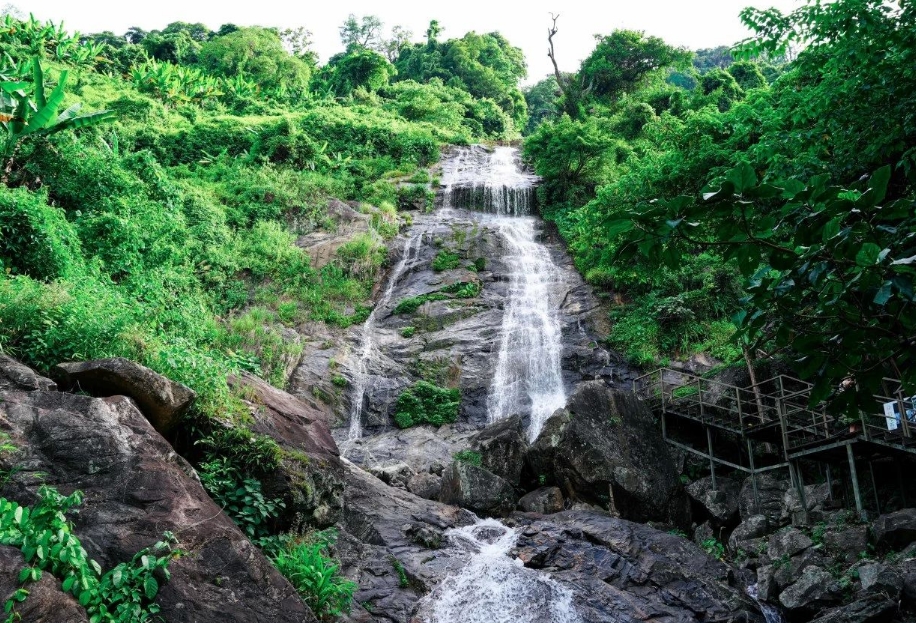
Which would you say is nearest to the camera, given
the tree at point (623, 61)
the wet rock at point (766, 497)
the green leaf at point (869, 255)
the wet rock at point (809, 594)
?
the green leaf at point (869, 255)

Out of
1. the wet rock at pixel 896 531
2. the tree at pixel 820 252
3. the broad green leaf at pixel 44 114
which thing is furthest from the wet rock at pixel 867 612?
the broad green leaf at pixel 44 114

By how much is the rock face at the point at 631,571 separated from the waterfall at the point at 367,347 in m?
7.16

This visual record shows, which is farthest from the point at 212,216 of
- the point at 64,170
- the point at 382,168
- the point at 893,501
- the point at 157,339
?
the point at 893,501

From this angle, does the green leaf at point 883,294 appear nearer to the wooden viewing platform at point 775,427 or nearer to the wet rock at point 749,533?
→ the wooden viewing platform at point 775,427

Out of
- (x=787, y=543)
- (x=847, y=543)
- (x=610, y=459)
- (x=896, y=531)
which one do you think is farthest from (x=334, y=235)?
(x=896, y=531)

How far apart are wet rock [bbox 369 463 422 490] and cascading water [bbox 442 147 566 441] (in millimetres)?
4027

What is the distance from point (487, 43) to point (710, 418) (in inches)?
1873

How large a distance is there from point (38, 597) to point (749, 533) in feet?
35.9

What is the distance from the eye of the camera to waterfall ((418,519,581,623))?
837cm

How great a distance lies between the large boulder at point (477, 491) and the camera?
38.8 ft

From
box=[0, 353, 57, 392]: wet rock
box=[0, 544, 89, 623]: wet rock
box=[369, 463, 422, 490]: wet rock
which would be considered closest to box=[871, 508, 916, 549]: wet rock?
box=[369, 463, 422, 490]: wet rock

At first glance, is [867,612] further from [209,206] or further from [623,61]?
[623,61]

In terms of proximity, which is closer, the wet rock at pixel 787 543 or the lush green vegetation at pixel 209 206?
the lush green vegetation at pixel 209 206

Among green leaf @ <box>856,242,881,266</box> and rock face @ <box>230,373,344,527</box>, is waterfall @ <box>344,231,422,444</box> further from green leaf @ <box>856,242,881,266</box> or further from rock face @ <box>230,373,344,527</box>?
green leaf @ <box>856,242,881,266</box>
